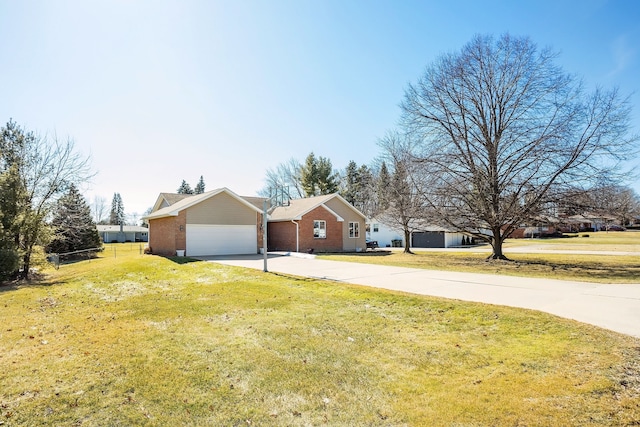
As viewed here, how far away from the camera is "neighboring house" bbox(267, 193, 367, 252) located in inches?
1046

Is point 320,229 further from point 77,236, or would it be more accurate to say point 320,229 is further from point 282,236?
point 77,236

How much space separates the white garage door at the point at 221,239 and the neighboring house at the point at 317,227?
9.21 ft

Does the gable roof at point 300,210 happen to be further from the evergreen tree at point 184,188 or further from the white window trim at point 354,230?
the evergreen tree at point 184,188

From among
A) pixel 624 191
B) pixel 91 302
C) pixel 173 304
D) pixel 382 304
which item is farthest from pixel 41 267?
pixel 624 191

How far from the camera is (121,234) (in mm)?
64125

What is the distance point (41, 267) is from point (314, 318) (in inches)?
805

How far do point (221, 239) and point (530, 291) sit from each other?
18643 mm

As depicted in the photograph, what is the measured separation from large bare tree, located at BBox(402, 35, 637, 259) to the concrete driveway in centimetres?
713

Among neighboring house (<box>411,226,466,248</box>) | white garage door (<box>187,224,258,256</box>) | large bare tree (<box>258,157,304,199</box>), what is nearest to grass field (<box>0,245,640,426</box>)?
white garage door (<box>187,224,258,256</box>)

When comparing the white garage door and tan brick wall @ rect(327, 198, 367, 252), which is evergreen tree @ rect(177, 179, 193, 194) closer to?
tan brick wall @ rect(327, 198, 367, 252)

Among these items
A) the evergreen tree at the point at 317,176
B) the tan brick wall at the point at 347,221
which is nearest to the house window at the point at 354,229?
the tan brick wall at the point at 347,221

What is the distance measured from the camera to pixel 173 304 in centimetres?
905

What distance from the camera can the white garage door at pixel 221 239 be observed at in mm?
22802

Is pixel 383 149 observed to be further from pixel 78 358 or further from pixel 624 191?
pixel 78 358
